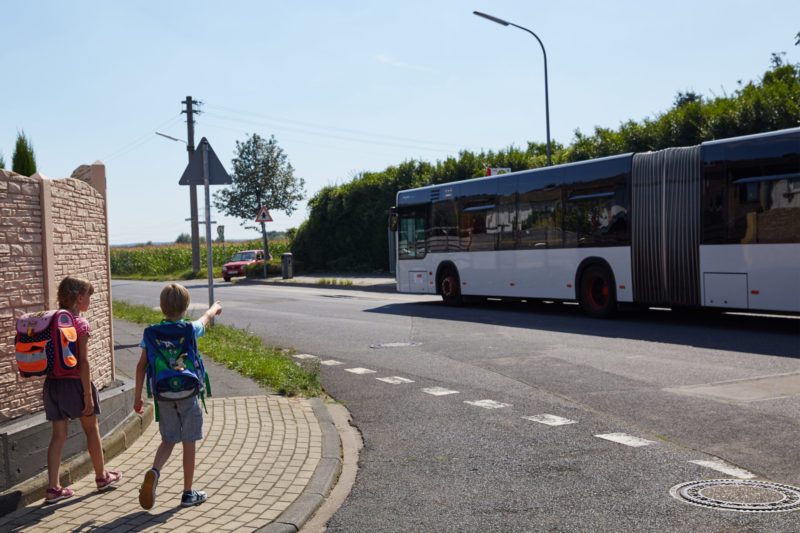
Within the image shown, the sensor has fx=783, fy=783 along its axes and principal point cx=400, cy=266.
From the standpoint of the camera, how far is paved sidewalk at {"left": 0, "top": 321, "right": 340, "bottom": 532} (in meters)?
4.38

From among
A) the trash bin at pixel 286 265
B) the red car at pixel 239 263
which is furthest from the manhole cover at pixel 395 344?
the red car at pixel 239 263

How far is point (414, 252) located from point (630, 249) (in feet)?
24.2

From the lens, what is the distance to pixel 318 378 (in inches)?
359

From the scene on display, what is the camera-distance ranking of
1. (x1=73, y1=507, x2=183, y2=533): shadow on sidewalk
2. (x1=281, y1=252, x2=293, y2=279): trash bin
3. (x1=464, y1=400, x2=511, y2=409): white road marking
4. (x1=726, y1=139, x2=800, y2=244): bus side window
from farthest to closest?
(x1=281, y1=252, x2=293, y2=279): trash bin
(x1=726, y1=139, x2=800, y2=244): bus side window
(x1=464, y1=400, x2=511, y2=409): white road marking
(x1=73, y1=507, x2=183, y2=533): shadow on sidewalk

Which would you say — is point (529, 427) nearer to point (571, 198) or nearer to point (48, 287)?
point (48, 287)

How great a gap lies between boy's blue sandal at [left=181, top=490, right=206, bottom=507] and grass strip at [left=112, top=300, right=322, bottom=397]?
338 cm

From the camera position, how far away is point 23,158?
730 cm

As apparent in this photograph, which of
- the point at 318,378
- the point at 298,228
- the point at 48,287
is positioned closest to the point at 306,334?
the point at 318,378

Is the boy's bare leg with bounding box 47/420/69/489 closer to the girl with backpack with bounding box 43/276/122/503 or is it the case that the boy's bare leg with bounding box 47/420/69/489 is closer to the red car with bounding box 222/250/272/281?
the girl with backpack with bounding box 43/276/122/503

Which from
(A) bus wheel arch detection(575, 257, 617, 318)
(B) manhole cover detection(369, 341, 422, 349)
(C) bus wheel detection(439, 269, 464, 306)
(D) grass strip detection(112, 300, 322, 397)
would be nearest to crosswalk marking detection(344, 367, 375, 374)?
(D) grass strip detection(112, 300, 322, 397)

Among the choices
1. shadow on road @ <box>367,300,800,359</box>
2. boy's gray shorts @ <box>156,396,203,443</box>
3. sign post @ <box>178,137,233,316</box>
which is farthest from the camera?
sign post @ <box>178,137,233,316</box>

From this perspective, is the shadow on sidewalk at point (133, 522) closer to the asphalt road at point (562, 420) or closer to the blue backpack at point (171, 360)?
the blue backpack at point (171, 360)

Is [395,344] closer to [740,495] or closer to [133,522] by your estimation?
[740,495]

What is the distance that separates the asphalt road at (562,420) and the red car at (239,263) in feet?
93.3
